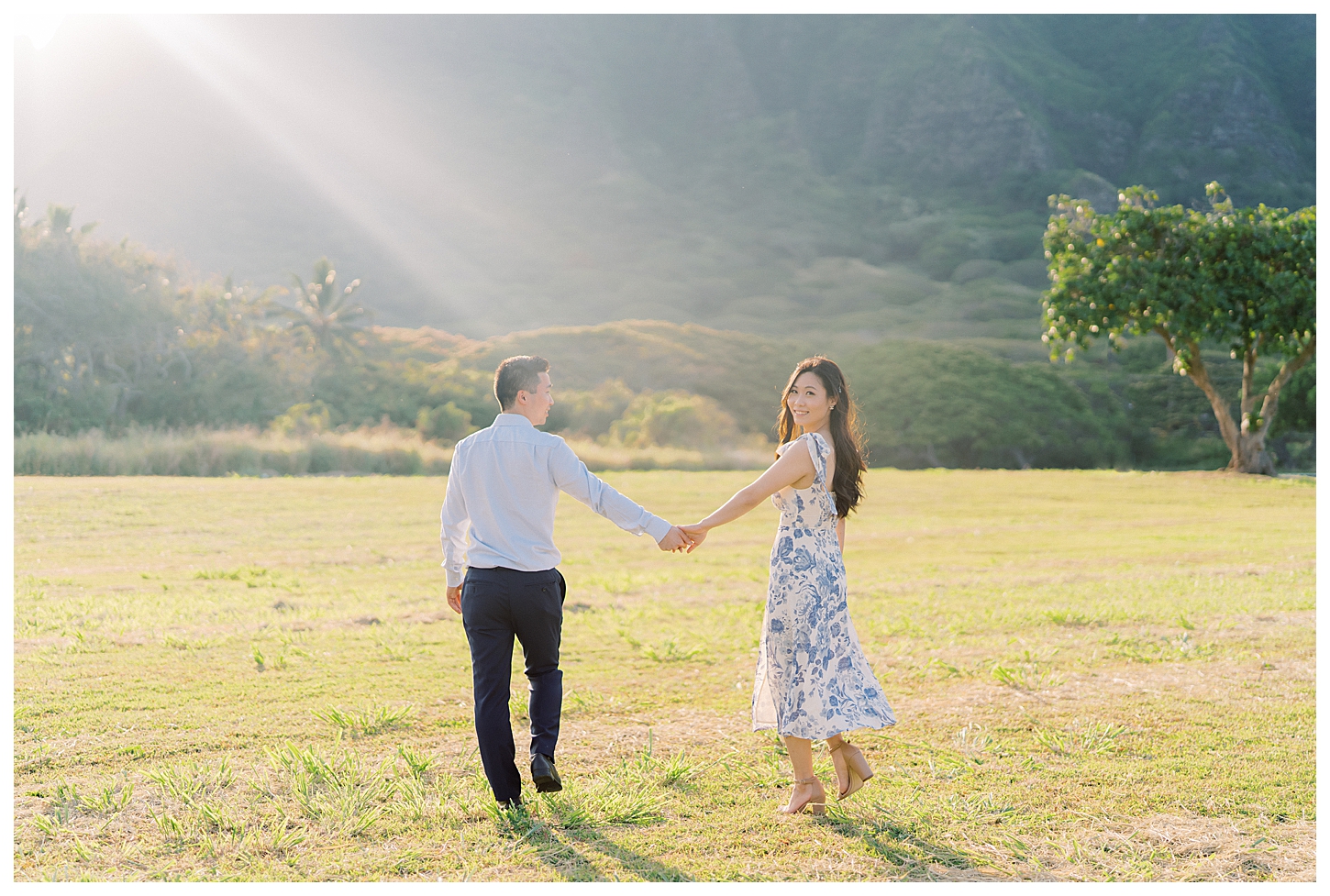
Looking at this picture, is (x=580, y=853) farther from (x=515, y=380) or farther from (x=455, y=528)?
(x=515, y=380)

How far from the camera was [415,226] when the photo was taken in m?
140

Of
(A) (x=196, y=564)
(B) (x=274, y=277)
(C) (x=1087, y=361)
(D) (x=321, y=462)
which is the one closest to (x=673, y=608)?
(A) (x=196, y=564)

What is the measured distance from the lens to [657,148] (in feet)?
524

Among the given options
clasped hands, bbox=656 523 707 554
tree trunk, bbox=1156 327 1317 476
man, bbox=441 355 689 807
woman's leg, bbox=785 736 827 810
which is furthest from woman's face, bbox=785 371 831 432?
tree trunk, bbox=1156 327 1317 476

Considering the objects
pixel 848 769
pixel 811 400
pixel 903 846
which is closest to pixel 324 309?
pixel 811 400

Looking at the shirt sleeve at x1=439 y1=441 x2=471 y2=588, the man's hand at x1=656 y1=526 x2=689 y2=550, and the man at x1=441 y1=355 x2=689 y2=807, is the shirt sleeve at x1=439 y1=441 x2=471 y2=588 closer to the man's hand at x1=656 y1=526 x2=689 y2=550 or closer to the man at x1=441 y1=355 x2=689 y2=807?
the man at x1=441 y1=355 x2=689 y2=807

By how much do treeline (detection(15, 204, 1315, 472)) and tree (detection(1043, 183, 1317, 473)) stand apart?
8434mm

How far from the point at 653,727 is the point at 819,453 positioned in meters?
2.46

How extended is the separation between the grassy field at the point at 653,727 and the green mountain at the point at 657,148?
275ft

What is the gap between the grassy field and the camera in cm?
405

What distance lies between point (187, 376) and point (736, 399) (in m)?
31.3

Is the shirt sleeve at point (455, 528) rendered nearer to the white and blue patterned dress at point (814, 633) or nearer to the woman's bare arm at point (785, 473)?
the woman's bare arm at point (785, 473)

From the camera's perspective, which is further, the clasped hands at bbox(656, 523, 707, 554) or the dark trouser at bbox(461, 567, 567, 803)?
the clasped hands at bbox(656, 523, 707, 554)

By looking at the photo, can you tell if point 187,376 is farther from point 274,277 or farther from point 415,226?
point 415,226
